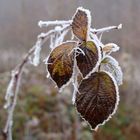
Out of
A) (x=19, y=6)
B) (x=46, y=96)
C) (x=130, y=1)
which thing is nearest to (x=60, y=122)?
(x=46, y=96)

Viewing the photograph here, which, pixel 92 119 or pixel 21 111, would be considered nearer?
pixel 92 119

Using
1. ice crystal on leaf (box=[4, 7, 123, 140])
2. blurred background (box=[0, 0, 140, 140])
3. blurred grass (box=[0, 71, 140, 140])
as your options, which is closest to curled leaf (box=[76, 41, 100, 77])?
ice crystal on leaf (box=[4, 7, 123, 140])

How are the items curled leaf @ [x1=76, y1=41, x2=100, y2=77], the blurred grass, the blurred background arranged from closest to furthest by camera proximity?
curled leaf @ [x1=76, y1=41, x2=100, y2=77], the blurred grass, the blurred background

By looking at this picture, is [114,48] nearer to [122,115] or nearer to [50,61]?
[50,61]

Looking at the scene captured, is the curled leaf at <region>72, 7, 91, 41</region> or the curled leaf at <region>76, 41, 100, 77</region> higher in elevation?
the curled leaf at <region>72, 7, 91, 41</region>

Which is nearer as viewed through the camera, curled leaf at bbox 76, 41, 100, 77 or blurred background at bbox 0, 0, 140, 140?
curled leaf at bbox 76, 41, 100, 77

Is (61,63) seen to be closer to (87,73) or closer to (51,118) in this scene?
(87,73)

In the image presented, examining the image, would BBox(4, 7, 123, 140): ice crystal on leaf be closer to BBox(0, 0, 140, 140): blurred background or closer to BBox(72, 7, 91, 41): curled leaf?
BBox(72, 7, 91, 41): curled leaf

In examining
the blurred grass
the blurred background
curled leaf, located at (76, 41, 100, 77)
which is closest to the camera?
curled leaf, located at (76, 41, 100, 77)
